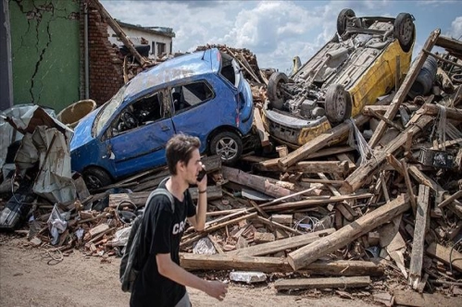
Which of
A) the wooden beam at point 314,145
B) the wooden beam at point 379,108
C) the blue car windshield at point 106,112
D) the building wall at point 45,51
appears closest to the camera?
the wooden beam at point 314,145

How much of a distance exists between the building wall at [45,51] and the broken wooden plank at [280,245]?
8.62 m

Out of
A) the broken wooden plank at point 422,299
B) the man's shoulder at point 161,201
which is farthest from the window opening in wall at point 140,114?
the man's shoulder at point 161,201

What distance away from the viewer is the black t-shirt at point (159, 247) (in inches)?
122

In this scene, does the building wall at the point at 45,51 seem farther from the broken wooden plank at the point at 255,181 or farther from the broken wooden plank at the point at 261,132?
the broken wooden plank at the point at 255,181

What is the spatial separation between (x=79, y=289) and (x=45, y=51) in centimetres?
921

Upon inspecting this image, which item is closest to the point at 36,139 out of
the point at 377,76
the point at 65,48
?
the point at 65,48

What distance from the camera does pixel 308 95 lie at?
10727 millimetres

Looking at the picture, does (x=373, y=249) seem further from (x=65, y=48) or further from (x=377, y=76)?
(x=65, y=48)

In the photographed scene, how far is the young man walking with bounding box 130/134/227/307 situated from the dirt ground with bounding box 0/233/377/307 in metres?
3.04

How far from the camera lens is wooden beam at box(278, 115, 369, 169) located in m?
9.12

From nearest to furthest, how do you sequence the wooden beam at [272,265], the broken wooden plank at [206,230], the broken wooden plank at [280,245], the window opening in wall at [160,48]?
the wooden beam at [272,265] → the broken wooden plank at [280,245] → the broken wooden plank at [206,230] → the window opening in wall at [160,48]

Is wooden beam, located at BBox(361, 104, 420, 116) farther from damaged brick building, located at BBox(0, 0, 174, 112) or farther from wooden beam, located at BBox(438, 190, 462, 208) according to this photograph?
damaged brick building, located at BBox(0, 0, 174, 112)

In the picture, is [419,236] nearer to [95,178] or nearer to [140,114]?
[140,114]

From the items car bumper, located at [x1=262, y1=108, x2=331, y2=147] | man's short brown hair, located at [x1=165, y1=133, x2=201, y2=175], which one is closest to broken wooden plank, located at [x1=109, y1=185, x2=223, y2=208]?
car bumper, located at [x1=262, y1=108, x2=331, y2=147]
